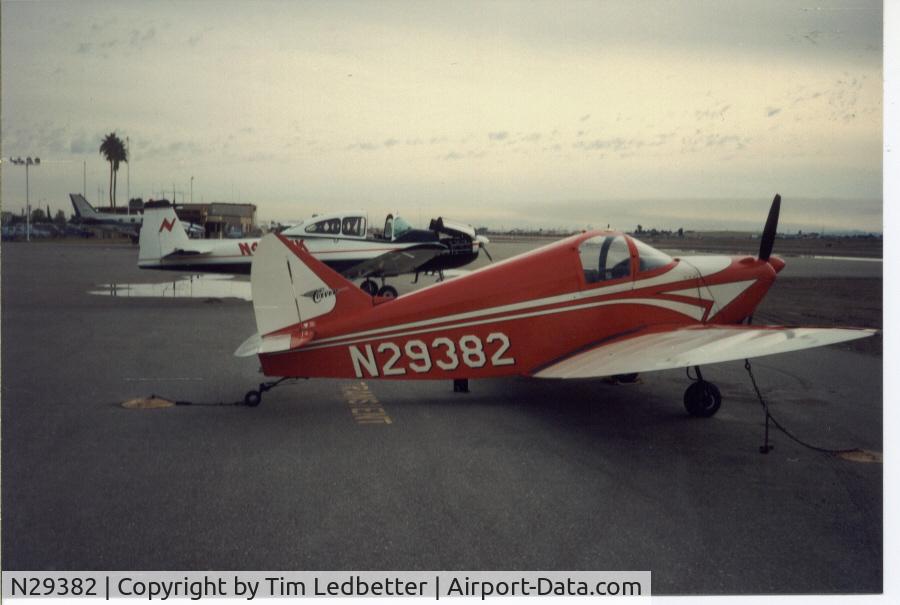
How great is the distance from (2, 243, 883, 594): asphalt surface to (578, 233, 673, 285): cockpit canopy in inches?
53.0

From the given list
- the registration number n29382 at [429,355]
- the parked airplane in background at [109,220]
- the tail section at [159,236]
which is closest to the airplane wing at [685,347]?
the registration number n29382 at [429,355]

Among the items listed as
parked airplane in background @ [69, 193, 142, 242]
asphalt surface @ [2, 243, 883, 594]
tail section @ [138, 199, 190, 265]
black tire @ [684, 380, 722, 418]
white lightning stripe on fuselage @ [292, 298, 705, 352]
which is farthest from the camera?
parked airplane in background @ [69, 193, 142, 242]

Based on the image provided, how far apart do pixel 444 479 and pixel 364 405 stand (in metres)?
2.21

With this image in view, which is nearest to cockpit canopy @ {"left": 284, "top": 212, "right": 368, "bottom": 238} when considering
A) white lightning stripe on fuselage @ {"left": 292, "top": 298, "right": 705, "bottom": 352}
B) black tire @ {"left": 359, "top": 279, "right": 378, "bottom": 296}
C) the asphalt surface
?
black tire @ {"left": 359, "top": 279, "right": 378, "bottom": 296}

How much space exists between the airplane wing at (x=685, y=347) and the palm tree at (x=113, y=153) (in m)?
5.66

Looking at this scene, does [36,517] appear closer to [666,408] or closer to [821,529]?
[821,529]

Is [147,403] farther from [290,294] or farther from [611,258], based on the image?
[611,258]

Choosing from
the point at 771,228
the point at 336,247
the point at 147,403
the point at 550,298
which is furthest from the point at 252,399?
the point at 336,247

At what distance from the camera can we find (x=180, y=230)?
623 inches

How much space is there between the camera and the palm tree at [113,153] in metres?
8.20

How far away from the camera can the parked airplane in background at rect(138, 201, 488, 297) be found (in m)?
A: 15.6

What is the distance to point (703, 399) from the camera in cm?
659

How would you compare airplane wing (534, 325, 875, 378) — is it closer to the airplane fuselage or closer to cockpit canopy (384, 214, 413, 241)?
the airplane fuselage
